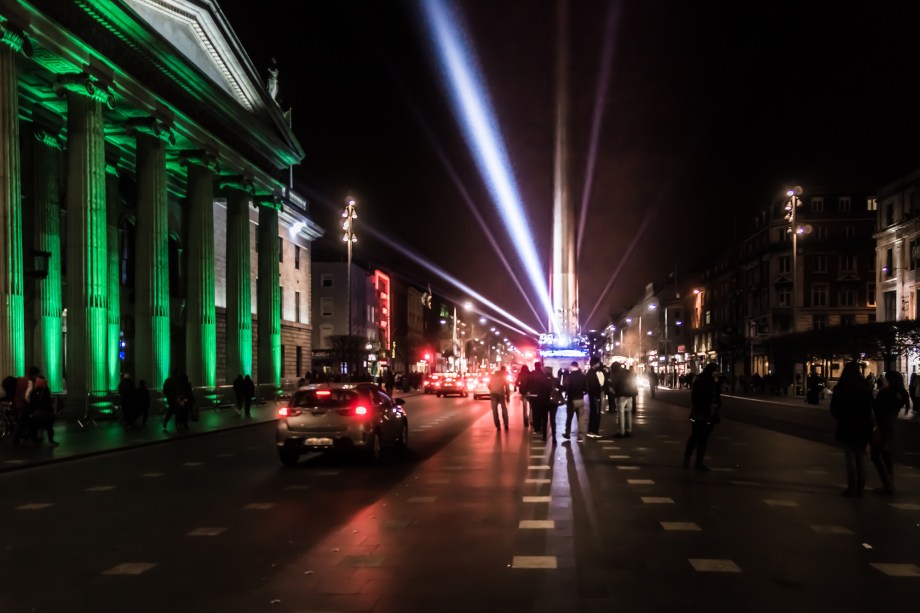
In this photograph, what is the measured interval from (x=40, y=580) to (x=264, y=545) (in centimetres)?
203

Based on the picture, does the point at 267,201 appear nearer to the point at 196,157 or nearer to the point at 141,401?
the point at 196,157

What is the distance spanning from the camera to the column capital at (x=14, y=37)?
24.4 m

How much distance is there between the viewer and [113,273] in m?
36.5

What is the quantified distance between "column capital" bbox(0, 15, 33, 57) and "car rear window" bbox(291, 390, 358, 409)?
16059mm

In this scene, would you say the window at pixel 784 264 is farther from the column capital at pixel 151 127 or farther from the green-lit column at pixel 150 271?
Answer: the green-lit column at pixel 150 271

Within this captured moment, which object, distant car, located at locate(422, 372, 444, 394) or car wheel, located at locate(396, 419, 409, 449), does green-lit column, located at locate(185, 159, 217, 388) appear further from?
car wheel, located at locate(396, 419, 409, 449)

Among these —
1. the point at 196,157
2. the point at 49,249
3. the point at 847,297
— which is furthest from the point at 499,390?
the point at 847,297

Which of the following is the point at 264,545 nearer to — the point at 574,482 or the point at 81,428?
the point at 574,482

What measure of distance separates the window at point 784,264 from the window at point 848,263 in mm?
4449

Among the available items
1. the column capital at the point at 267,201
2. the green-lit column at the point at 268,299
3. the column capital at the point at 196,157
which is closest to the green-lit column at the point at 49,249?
the column capital at the point at 196,157

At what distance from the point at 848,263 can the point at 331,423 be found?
7167 centimetres

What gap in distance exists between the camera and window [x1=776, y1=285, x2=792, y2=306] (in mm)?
79356

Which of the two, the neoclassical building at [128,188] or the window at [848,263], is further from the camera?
the window at [848,263]

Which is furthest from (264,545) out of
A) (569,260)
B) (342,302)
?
(569,260)
